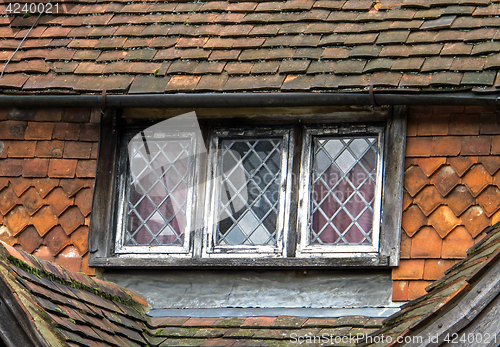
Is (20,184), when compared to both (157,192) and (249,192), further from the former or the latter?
(249,192)

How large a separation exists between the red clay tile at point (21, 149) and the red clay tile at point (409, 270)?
10.0 ft

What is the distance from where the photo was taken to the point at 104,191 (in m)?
5.60

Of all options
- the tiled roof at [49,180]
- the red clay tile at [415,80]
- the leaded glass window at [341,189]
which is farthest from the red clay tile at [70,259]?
the red clay tile at [415,80]

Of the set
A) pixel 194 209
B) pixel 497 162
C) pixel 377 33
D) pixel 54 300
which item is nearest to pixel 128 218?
pixel 194 209

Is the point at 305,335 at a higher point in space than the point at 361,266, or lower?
lower

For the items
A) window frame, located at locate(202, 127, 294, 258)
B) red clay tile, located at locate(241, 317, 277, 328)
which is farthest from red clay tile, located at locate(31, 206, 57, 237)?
red clay tile, located at locate(241, 317, 277, 328)

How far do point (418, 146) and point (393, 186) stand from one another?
350 millimetres

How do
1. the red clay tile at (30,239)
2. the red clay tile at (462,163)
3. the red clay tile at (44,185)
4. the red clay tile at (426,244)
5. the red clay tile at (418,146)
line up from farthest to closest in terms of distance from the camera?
the red clay tile at (44,185)
the red clay tile at (30,239)
the red clay tile at (418,146)
the red clay tile at (462,163)
the red clay tile at (426,244)

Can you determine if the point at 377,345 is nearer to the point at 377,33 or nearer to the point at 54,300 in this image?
the point at 54,300

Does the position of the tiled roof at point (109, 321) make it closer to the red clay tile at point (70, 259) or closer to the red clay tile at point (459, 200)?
the red clay tile at point (70, 259)

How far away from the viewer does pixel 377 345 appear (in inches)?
155

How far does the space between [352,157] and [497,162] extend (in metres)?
1.04

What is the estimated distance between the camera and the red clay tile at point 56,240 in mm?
5562

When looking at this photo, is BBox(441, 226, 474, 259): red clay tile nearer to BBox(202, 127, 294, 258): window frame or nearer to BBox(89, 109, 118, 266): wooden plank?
BBox(202, 127, 294, 258): window frame
